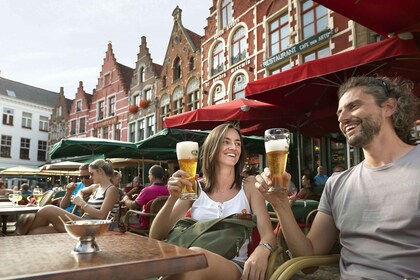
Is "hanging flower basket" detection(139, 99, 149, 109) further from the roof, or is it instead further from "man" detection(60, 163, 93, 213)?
the roof

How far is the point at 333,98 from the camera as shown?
5359 millimetres

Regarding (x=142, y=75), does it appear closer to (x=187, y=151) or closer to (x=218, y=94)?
(x=218, y=94)

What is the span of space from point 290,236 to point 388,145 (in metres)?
0.70

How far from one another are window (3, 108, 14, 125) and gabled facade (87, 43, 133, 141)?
1122 cm

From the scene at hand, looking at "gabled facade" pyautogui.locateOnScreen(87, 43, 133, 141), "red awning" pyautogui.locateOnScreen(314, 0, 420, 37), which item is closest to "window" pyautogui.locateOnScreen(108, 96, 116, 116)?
"gabled facade" pyautogui.locateOnScreen(87, 43, 133, 141)

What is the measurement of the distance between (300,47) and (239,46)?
3760 millimetres

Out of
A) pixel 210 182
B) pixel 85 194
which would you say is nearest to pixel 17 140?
pixel 85 194

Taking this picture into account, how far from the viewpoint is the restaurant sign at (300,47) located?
9.98 meters

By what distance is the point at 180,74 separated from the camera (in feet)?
59.0

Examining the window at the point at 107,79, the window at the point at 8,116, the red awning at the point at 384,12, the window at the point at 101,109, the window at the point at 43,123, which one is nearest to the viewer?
the red awning at the point at 384,12

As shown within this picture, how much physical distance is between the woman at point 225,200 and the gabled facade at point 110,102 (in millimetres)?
20629

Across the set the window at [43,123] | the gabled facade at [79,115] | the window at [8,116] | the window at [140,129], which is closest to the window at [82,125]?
the gabled facade at [79,115]

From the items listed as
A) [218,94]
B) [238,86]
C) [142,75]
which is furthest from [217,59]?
[142,75]

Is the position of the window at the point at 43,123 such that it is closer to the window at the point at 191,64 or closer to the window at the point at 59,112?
the window at the point at 59,112
